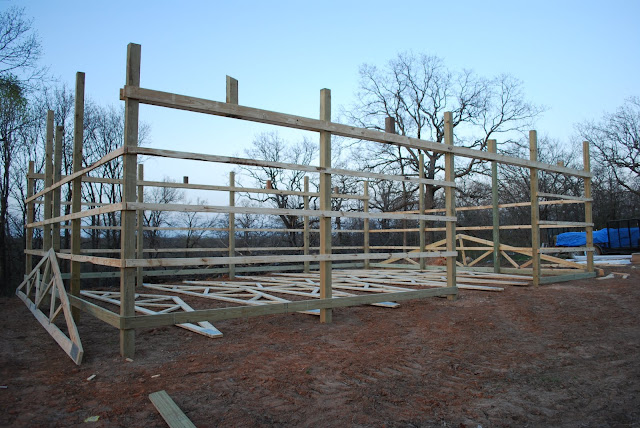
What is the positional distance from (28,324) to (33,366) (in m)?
2.15

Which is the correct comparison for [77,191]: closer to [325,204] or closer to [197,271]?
[325,204]

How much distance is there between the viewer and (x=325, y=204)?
4719 millimetres

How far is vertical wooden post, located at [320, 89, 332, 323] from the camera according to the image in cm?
471

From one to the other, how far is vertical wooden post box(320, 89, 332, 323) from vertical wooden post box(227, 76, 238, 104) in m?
1.13

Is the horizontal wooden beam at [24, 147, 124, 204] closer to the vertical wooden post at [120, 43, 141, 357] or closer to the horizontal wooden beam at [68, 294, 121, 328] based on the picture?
the vertical wooden post at [120, 43, 141, 357]

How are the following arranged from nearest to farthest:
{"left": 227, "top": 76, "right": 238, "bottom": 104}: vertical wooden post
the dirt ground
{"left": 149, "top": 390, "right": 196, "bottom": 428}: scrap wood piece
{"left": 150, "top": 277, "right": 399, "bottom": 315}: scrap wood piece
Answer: {"left": 149, "top": 390, "right": 196, "bottom": 428}: scrap wood piece → the dirt ground → {"left": 227, "top": 76, "right": 238, "bottom": 104}: vertical wooden post → {"left": 150, "top": 277, "right": 399, "bottom": 315}: scrap wood piece

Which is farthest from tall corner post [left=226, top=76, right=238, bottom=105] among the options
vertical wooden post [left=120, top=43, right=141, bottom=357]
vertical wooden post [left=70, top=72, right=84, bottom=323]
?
vertical wooden post [left=70, top=72, right=84, bottom=323]

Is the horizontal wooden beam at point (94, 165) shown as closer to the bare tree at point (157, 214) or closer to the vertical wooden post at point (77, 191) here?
the vertical wooden post at point (77, 191)

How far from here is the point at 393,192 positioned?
856 inches

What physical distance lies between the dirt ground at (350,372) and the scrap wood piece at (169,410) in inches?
2.2

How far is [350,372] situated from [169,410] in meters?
1.33

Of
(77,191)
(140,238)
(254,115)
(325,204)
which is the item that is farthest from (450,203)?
(140,238)

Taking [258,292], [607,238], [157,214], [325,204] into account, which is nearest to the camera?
[325,204]

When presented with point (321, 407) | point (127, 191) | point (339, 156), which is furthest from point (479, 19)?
point (339, 156)
